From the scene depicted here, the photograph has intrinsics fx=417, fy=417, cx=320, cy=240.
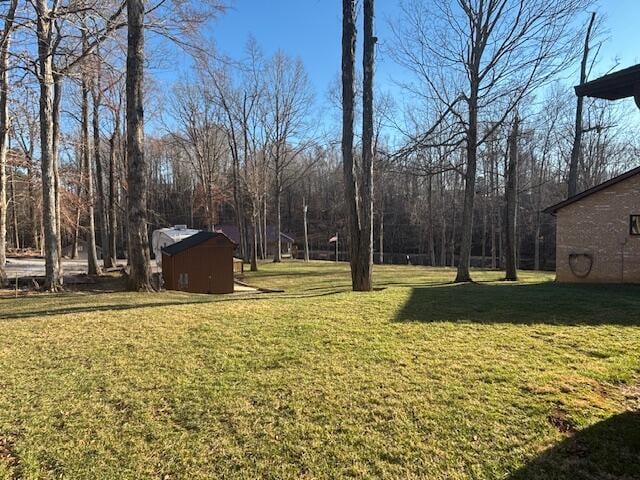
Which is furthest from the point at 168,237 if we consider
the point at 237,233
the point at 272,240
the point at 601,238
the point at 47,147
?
the point at 237,233

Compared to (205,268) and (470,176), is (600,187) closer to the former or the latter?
(470,176)

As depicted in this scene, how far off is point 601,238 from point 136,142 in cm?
1306

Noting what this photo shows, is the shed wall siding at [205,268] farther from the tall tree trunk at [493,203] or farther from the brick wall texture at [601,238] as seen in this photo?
the tall tree trunk at [493,203]

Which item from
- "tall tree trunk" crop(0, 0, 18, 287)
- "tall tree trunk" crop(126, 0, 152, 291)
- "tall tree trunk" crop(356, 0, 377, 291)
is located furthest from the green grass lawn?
"tall tree trunk" crop(0, 0, 18, 287)

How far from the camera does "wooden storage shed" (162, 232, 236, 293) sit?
16.8 m

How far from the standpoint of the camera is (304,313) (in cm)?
641

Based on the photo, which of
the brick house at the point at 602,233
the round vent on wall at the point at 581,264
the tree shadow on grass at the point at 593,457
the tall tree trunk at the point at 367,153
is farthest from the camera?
the round vent on wall at the point at 581,264

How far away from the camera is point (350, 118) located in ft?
31.7

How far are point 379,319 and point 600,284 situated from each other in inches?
366

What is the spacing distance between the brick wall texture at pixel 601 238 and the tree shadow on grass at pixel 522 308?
3533mm

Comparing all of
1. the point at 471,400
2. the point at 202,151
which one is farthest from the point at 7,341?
the point at 202,151

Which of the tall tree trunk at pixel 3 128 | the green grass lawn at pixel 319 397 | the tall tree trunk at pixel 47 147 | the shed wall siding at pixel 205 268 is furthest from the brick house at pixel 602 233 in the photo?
the tall tree trunk at pixel 3 128

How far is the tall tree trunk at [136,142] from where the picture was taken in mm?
9133

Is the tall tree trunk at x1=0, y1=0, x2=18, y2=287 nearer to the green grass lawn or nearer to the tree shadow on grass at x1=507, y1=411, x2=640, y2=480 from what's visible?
the green grass lawn
